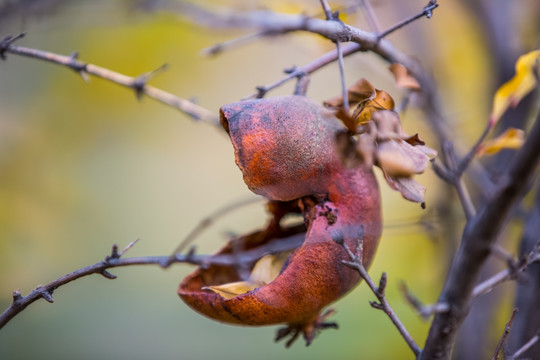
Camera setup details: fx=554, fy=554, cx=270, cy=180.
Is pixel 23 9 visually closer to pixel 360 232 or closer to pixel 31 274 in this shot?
pixel 360 232

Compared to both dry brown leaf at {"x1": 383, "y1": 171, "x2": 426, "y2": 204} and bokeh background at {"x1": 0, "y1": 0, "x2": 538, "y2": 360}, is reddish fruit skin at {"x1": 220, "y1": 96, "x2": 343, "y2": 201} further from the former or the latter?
bokeh background at {"x1": 0, "y1": 0, "x2": 538, "y2": 360}

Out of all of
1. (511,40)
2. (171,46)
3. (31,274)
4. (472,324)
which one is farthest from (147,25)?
(472,324)

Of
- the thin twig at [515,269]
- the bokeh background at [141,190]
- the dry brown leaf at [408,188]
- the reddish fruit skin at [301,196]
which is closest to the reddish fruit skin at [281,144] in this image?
the reddish fruit skin at [301,196]

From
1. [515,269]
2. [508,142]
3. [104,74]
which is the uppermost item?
[104,74]

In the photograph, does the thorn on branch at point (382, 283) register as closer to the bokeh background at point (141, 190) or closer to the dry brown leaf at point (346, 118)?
the dry brown leaf at point (346, 118)

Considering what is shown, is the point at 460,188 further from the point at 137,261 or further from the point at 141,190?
the point at 141,190

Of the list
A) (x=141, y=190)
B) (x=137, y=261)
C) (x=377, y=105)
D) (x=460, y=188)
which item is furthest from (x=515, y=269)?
(x=141, y=190)
